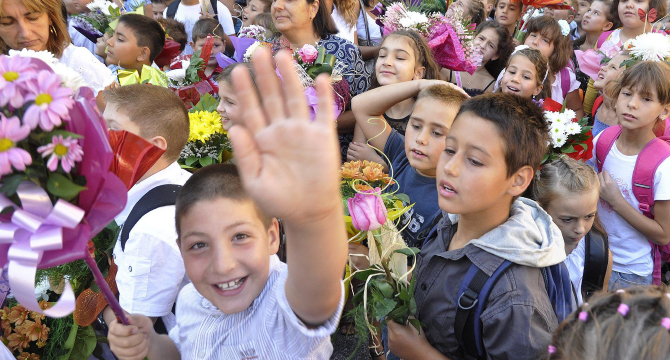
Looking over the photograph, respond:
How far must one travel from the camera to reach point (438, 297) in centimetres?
194

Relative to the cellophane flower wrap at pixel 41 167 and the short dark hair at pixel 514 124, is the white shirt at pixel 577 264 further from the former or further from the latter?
the cellophane flower wrap at pixel 41 167

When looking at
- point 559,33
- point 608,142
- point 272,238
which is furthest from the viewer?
point 559,33

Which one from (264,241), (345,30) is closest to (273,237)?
(264,241)

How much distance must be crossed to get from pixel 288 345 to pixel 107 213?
55 cm

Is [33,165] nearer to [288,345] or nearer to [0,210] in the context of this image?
[0,210]

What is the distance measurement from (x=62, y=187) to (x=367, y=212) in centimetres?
101

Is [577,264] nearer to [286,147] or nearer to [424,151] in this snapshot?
[424,151]

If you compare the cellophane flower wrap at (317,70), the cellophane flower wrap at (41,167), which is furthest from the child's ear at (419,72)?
the cellophane flower wrap at (41,167)

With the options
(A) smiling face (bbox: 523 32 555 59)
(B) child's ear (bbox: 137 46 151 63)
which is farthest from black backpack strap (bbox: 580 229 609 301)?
(B) child's ear (bbox: 137 46 151 63)

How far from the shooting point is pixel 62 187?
1.12 meters

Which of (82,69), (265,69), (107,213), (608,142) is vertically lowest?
(82,69)

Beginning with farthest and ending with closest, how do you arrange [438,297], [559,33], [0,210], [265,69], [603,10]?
[603,10], [559,33], [438,297], [0,210], [265,69]

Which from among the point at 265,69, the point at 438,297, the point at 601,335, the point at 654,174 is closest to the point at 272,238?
the point at 438,297

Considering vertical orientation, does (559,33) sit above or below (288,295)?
below
